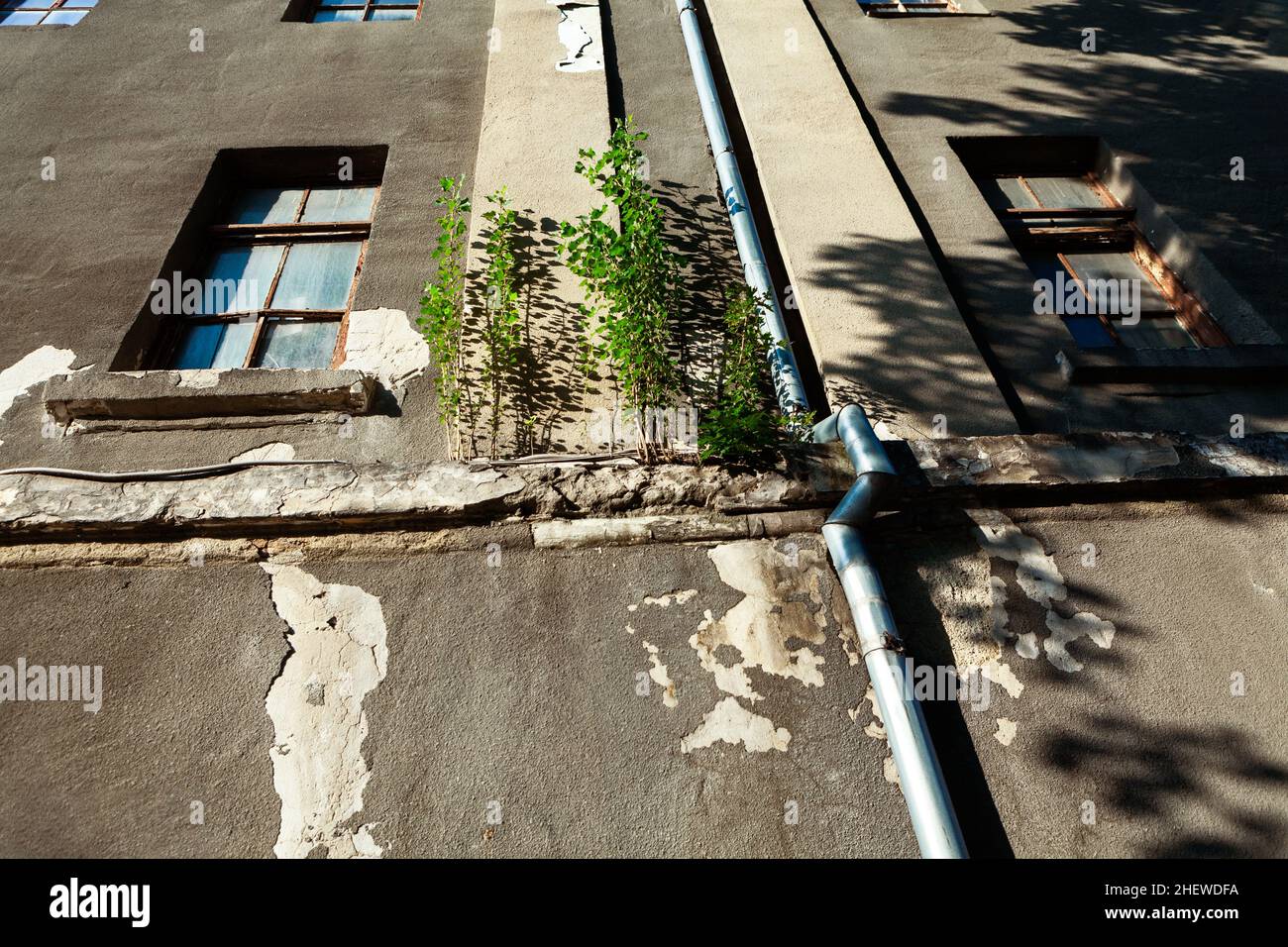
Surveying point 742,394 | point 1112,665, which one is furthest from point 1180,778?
point 742,394

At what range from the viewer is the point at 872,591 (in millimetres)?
2844

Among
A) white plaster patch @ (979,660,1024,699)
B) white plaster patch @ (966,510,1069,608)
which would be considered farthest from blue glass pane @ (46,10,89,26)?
white plaster patch @ (979,660,1024,699)

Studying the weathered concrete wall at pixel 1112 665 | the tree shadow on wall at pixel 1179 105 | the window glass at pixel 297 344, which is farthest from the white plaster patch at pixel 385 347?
the tree shadow on wall at pixel 1179 105


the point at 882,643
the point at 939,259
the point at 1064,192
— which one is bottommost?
the point at 882,643

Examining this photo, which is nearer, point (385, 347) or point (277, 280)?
point (385, 347)

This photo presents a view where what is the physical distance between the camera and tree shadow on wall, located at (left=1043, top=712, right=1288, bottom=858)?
2527 mm

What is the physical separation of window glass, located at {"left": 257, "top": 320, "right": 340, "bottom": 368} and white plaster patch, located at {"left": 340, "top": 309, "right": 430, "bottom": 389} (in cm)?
17

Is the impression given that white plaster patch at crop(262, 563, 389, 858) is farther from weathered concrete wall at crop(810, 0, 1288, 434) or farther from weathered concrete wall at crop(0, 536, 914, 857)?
weathered concrete wall at crop(810, 0, 1288, 434)

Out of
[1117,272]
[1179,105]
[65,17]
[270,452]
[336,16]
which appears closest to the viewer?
[270,452]

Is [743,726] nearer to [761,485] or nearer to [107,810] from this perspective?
[761,485]

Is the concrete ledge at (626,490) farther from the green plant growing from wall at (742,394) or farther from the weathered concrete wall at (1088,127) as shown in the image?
the weathered concrete wall at (1088,127)

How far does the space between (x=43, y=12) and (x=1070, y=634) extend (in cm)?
795

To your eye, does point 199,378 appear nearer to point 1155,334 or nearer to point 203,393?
point 203,393

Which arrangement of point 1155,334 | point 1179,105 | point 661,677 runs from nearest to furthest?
1. point 661,677
2. point 1155,334
3. point 1179,105
